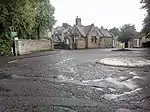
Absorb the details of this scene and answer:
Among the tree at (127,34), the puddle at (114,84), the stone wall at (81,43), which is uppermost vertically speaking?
the tree at (127,34)

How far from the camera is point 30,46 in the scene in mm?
33844

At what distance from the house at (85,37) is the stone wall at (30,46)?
16.6m

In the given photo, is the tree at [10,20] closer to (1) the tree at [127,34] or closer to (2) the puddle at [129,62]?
(2) the puddle at [129,62]

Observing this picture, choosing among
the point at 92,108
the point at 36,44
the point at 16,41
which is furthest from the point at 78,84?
the point at 36,44

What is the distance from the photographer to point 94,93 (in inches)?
288

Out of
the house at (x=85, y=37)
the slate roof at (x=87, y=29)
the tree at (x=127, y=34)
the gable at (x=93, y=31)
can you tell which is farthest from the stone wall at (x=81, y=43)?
the tree at (x=127, y=34)

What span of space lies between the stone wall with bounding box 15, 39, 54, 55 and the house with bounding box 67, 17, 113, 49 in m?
16.6

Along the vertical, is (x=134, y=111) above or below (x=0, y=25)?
below

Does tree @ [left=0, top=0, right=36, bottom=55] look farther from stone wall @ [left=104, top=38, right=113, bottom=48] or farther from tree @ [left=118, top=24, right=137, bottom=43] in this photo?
tree @ [left=118, top=24, right=137, bottom=43]

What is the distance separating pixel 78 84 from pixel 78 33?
54261mm

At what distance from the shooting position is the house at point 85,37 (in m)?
60.5

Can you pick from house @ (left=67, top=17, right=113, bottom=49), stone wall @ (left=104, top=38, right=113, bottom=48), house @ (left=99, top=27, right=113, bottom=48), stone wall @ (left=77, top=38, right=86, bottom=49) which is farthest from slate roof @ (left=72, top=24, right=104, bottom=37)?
stone wall @ (left=104, top=38, right=113, bottom=48)

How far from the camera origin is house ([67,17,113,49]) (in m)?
60.5

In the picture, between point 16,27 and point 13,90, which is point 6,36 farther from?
point 13,90
